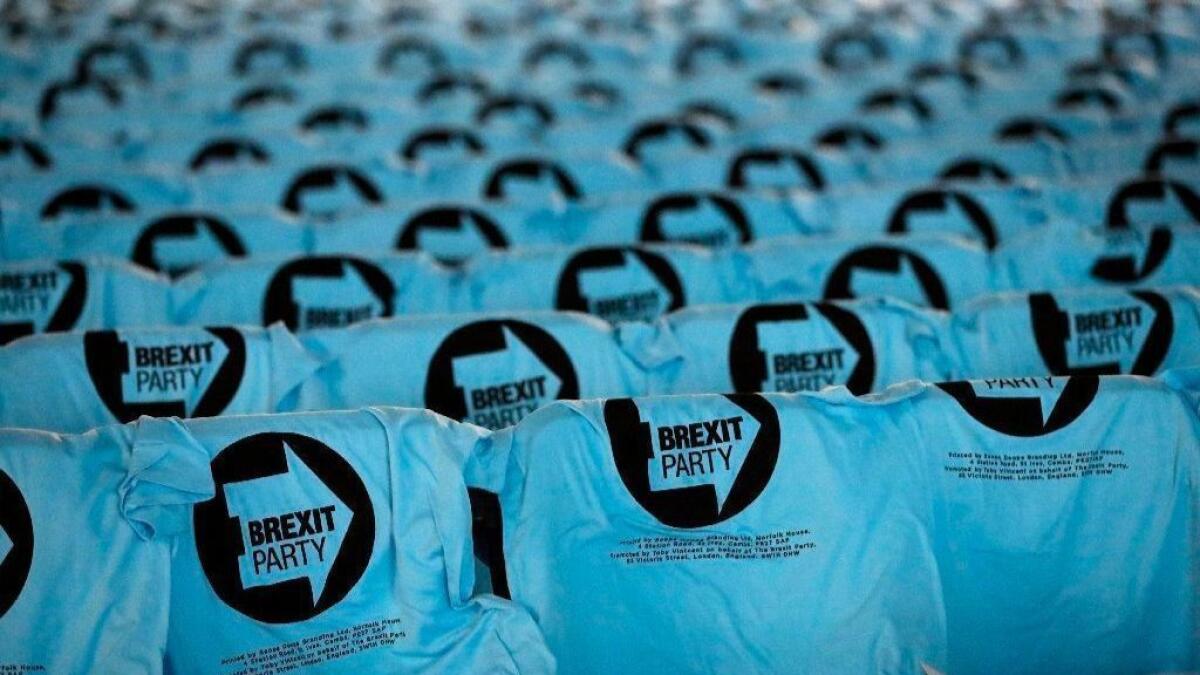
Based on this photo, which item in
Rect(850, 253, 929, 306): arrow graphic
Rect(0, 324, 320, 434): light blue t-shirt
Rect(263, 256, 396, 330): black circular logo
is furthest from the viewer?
Rect(850, 253, 929, 306): arrow graphic

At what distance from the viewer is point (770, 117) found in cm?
495

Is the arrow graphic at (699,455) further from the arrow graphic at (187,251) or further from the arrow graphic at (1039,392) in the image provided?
the arrow graphic at (187,251)

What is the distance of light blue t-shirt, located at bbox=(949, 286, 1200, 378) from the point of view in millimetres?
2396

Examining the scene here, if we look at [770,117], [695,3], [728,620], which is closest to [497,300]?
[728,620]

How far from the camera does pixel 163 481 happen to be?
1688mm

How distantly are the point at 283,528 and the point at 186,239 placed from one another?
183 centimetres

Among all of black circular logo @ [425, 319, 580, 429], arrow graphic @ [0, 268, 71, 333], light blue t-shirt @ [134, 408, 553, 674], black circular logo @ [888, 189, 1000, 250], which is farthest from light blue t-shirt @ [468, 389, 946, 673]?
black circular logo @ [888, 189, 1000, 250]

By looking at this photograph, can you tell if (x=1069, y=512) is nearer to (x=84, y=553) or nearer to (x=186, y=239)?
(x=84, y=553)

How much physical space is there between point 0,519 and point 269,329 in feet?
2.62

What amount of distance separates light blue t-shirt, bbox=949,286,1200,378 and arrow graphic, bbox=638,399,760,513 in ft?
2.93

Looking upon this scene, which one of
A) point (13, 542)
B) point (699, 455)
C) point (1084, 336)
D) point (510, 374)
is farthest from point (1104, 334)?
point (13, 542)

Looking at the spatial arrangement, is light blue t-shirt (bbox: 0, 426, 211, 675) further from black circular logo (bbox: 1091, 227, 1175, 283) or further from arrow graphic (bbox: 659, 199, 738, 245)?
black circular logo (bbox: 1091, 227, 1175, 283)

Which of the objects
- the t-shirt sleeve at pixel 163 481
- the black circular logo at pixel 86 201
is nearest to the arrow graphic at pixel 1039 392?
the t-shirt sleeve at pixel 163 481

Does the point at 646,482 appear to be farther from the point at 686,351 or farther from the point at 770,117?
the point at 770,117
